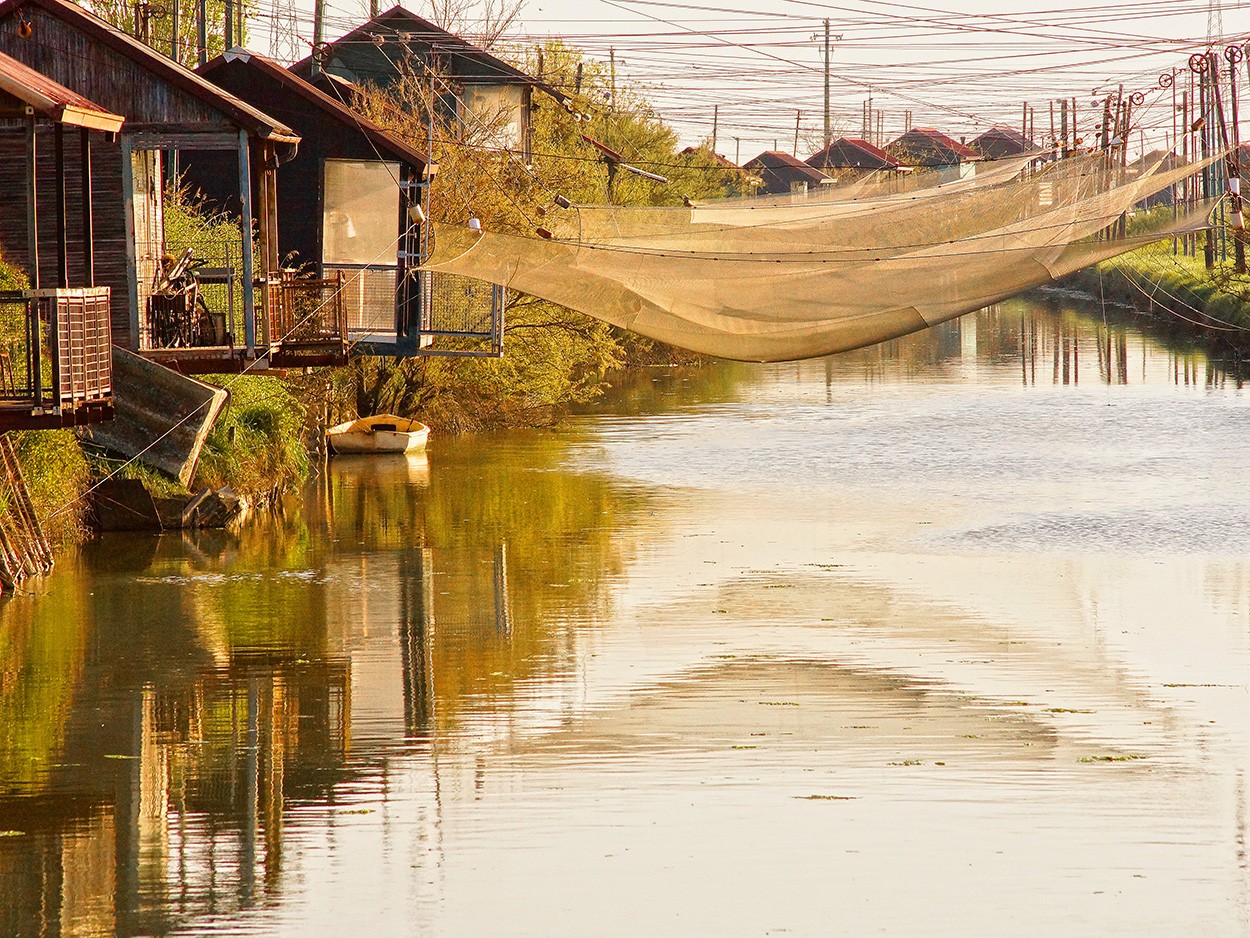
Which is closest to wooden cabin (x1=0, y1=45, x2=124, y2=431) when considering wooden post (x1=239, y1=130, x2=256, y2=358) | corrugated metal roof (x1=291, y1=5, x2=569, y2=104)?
wooden post (x1=239, y1=130, x2=256, y2=358)

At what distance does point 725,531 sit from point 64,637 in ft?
28.8

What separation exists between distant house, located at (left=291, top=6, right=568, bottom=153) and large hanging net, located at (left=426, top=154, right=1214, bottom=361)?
20.9m

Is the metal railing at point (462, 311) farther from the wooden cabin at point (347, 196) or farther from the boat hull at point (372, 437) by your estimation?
the boat hull at point (372, 437)

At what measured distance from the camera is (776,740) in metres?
12.5

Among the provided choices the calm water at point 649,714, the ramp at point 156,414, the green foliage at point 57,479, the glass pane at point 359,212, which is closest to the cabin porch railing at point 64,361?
the calm water at point 649,714

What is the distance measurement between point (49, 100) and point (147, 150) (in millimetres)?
8522

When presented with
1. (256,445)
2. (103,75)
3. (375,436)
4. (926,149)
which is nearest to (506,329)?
(375,436)

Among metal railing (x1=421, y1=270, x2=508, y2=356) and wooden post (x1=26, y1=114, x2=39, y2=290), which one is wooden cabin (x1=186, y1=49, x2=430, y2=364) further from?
wooden post (x1=26, y1=114, x2=39, y2=290)

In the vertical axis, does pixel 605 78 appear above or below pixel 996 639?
above

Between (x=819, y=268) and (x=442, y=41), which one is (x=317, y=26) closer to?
(x=442, y=41)

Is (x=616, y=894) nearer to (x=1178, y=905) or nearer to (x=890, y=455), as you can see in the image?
(x=1178, y=905)

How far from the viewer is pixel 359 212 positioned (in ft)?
88.9

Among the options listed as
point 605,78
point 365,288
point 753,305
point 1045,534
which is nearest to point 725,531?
point 1045,534

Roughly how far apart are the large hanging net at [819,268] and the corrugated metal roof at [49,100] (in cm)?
325
